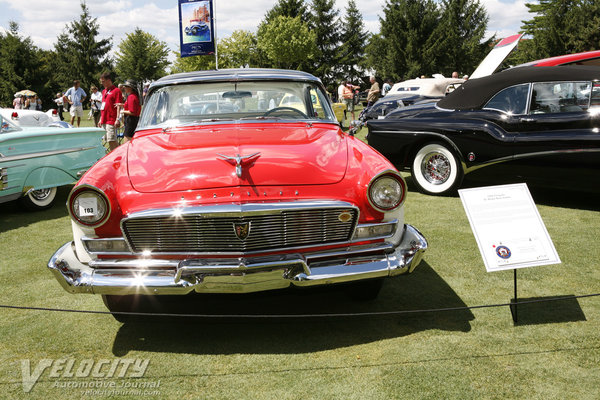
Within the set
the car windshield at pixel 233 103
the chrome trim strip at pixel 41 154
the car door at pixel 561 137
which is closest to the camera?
the car windshield at pixel 233 103

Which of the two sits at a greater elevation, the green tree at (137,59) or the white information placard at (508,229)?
the green tree at (137,59)

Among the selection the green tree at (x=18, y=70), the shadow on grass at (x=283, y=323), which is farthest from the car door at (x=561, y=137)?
the green tree at (x=18, y=70)

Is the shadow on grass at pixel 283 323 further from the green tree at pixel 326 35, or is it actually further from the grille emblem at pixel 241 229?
the green tree at pixel 326 35

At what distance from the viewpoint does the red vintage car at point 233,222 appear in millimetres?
2811

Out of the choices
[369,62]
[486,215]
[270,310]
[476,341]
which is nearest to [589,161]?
[486,215]

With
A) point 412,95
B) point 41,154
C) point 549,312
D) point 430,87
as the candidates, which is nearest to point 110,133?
point 41,154

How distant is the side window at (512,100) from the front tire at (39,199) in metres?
5.58

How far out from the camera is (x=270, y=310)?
3482 millimetres

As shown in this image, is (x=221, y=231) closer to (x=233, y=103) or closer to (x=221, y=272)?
(x=221, y=272)

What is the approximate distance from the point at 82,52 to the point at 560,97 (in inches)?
2365

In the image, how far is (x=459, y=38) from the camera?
48938mm

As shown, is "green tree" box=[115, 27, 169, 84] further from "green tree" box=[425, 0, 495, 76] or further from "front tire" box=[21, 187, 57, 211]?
"front tire" box=[21, 187, 57, 211]

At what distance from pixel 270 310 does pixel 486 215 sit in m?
1.52

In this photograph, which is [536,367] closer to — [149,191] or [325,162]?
[325,162]
